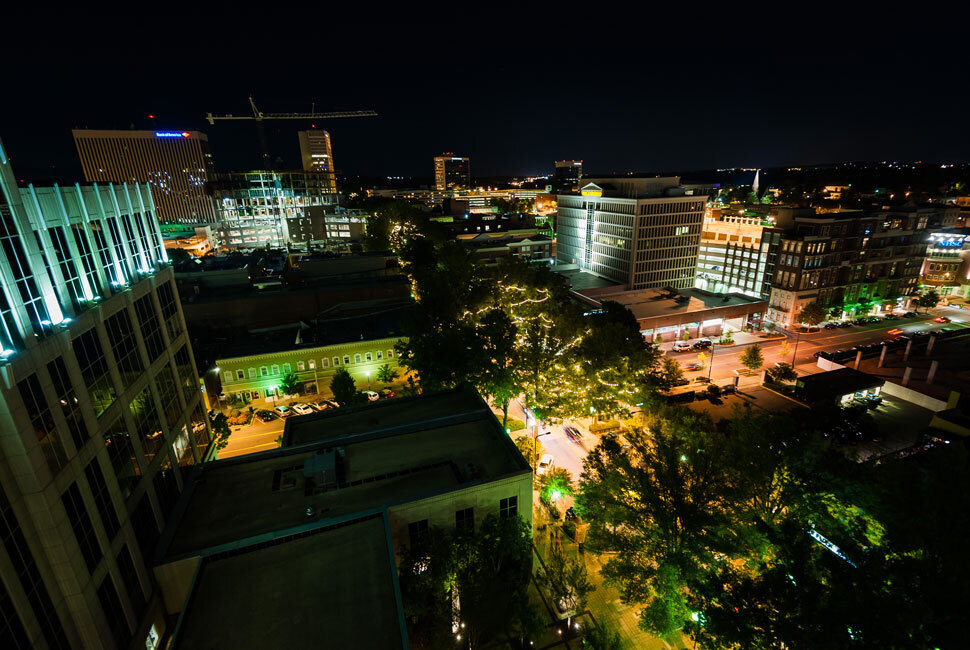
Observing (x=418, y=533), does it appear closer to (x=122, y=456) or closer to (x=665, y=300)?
(x=122, y=456)

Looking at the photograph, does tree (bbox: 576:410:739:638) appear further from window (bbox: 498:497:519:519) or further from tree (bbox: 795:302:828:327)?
tree (bbox: 795:302:828:327)

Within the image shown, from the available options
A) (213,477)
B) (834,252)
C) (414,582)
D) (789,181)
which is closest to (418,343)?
(213,477)

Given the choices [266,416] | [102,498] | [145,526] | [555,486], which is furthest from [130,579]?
[266,416]

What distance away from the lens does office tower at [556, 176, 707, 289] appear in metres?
81.0

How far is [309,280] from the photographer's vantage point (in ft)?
242

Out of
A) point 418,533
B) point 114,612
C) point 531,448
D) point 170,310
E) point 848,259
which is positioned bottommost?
point 531,448

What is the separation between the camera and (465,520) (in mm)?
24047

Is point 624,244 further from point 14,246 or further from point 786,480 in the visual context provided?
point 14,246

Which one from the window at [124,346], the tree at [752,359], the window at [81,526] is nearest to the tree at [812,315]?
the tree at [752,359]

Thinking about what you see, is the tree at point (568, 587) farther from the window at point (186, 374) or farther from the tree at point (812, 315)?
the tree at point (812, 315)

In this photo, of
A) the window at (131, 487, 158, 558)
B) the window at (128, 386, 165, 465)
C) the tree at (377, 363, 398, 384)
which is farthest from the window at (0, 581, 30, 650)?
the tree at (377, 363, 398, 384)

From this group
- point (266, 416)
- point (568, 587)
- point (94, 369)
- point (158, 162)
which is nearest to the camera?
→ point (94, 369)

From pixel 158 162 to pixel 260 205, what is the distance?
303ft

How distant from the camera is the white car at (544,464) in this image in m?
38.2
